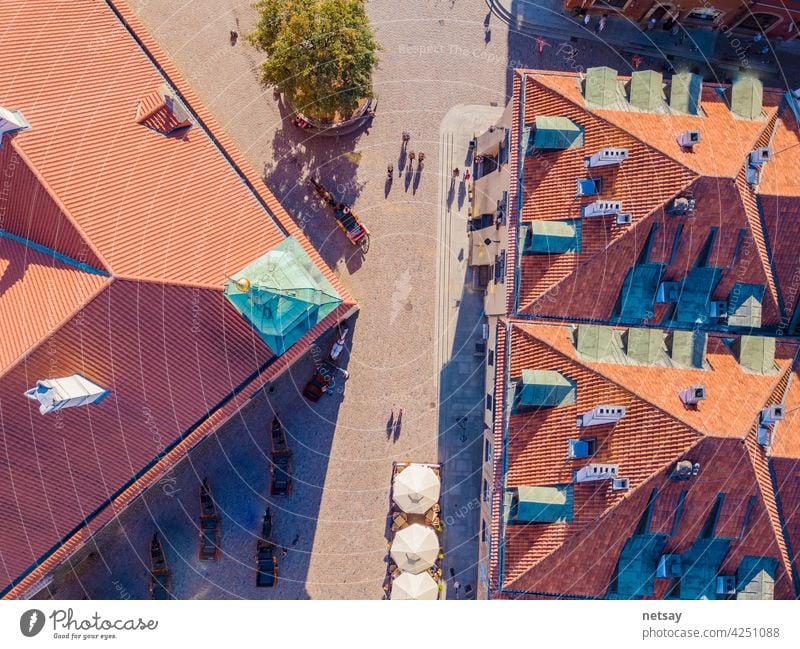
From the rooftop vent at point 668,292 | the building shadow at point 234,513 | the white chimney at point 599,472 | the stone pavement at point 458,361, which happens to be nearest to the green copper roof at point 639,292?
the rooftop vent at point 668,292

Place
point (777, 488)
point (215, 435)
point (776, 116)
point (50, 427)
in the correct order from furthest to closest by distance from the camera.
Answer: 1. point (215, 435)
2. point (776, 116)
3. point (777, 488)
4. point (50, 427)

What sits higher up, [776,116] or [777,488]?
[776,116]

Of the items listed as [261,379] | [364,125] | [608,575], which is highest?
[364,125]

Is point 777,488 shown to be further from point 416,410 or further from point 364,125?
point 364,125

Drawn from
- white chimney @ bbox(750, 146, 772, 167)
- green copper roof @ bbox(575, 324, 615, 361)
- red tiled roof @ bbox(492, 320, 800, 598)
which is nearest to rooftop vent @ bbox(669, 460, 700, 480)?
red tiled roof @ bbox(492, 320, 800, 598)

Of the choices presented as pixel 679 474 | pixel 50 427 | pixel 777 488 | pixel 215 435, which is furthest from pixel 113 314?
pixel 777 488
